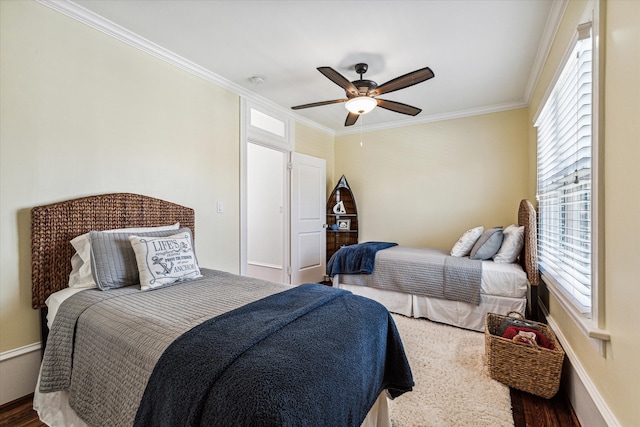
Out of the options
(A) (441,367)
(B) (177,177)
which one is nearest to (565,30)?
(A) (441,367)

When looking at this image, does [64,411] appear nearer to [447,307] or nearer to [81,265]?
[81,265]

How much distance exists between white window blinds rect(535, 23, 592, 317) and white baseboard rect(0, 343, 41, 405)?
3.27 metres

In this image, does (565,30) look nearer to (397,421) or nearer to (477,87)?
(477,87)

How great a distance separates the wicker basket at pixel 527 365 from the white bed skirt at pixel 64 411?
0.97 m

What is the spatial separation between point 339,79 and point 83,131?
194 centimetres

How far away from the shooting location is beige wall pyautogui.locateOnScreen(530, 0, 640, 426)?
3.48 feet

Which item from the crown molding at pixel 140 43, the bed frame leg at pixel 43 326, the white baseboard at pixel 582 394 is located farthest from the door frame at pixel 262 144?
the white baseboard at pixel 582 394

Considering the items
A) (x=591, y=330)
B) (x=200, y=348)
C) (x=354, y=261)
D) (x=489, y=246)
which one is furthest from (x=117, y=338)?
(x=489, y=246)

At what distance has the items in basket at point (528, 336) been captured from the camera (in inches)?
81.2

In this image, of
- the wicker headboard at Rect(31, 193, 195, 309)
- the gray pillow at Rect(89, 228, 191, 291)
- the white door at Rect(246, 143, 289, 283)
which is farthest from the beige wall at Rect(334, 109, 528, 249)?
the gray pillow at Rect(89, 228, 191, 291)

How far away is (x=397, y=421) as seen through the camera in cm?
171

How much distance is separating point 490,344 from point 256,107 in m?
3.30

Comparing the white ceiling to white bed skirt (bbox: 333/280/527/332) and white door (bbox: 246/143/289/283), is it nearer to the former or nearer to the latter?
white door (bbox: 246/143/289/283)

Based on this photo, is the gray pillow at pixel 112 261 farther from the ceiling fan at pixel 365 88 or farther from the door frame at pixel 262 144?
the ceiling fan at pixel 365 88
